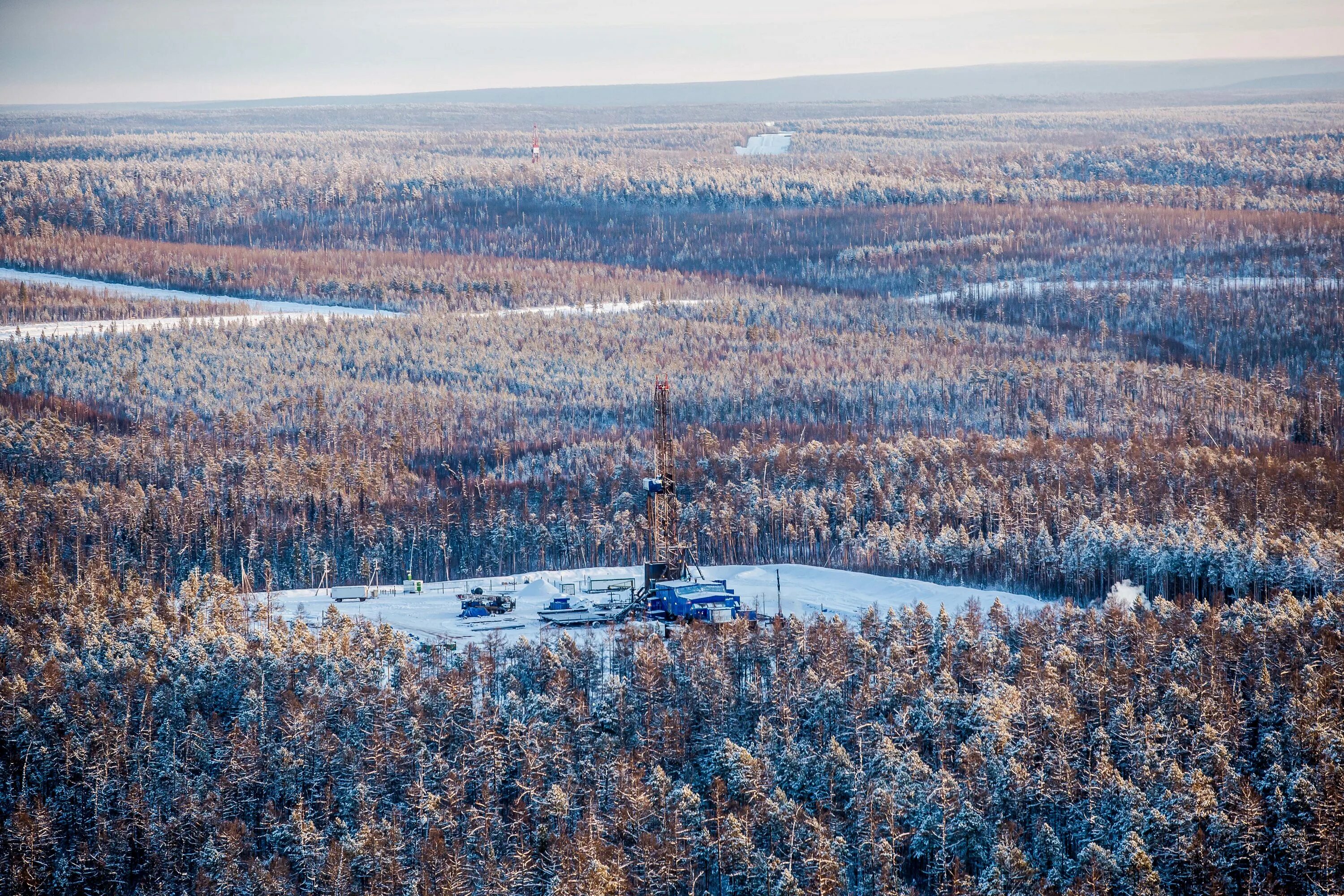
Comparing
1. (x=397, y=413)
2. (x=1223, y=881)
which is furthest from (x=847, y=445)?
(x=1223, y=881)

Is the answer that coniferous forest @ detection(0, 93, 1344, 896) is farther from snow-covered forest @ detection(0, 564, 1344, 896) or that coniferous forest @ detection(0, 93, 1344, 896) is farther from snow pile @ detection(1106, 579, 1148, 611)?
snow pile @ detection(1106, 579, 1148, 611)

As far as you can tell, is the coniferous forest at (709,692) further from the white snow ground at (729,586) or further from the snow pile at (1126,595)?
the white snow ground at (729,586)

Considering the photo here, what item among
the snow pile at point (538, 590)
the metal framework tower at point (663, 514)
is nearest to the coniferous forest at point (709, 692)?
the snow pile at point (538, 590)

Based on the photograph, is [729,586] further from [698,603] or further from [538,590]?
[538,590]

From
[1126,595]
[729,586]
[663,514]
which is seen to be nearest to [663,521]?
[663,514]

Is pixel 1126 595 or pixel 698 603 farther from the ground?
pixel 698 603
